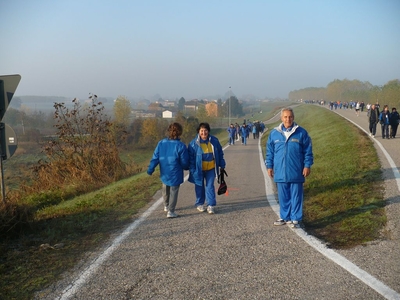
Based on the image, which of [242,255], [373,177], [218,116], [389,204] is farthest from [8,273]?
[218,116]

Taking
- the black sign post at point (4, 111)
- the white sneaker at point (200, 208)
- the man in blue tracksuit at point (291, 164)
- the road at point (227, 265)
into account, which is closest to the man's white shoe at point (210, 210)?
the white sneaker at point (200, 208)

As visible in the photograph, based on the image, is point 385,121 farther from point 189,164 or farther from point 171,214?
point 171,214

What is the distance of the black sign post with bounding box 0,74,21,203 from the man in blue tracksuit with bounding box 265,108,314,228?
4.27 meters

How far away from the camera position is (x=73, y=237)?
5688 millimetres

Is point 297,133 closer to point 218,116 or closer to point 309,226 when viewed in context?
point 309,226

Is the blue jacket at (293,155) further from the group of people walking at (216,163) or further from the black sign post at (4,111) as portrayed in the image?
the black sign post at (4,111)

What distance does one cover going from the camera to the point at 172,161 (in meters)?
6.68

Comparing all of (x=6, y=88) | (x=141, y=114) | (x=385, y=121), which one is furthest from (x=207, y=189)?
(x=141, y=114)

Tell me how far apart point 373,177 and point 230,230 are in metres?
4.77

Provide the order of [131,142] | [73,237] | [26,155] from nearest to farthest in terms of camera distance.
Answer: [73,237] → [26,155] → [131,142]

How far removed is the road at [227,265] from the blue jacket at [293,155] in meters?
0.81

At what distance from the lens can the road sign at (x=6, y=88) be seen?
636 centimetres

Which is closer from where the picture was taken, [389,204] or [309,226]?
[309,226]

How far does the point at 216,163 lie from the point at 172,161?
2.97 ft
